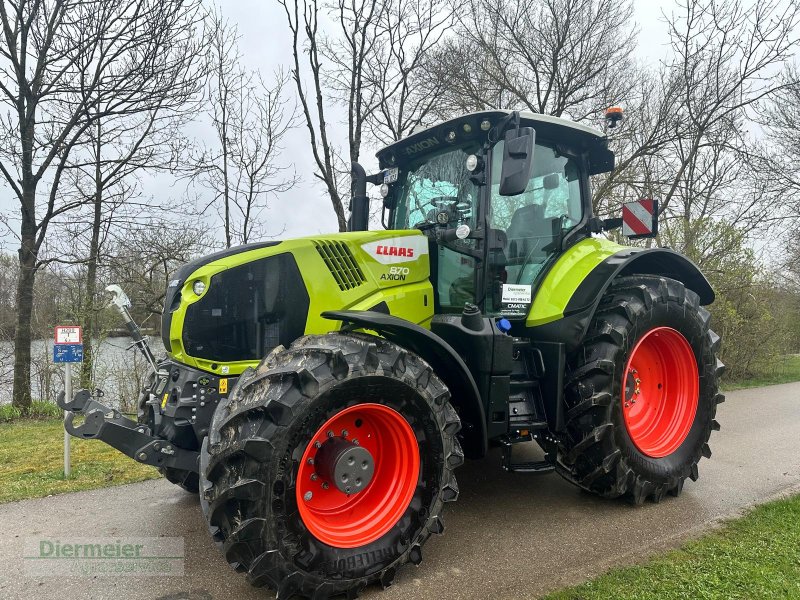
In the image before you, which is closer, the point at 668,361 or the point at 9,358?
the point at 668,361

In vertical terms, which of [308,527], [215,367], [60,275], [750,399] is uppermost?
[60,275]

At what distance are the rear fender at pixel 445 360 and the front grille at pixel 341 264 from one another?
30 centimetres

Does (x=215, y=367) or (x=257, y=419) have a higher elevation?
(x=215, y=367)

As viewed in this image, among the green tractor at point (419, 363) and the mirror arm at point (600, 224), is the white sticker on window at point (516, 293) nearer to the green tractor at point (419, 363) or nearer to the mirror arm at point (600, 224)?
the green tractor at point (419, 363)

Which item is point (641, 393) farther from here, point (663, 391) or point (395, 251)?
point (395, 251)

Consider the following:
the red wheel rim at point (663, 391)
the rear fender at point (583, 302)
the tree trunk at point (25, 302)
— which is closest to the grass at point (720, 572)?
the red wheel rim at point (663, 391)

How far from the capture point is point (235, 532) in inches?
92.1

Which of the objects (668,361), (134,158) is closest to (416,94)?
(134,158)

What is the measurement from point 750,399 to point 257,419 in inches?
366

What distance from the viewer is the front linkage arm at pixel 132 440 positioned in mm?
2754

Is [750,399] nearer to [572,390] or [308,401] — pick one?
[572,390]

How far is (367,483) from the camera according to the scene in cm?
279

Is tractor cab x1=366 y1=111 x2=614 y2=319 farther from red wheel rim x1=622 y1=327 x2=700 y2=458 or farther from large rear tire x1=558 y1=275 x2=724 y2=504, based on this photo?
red wheel rim x1=622 y1=327 x2=700 y2=458

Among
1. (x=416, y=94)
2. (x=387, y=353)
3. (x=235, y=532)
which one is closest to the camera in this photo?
(x=235, y=532)
